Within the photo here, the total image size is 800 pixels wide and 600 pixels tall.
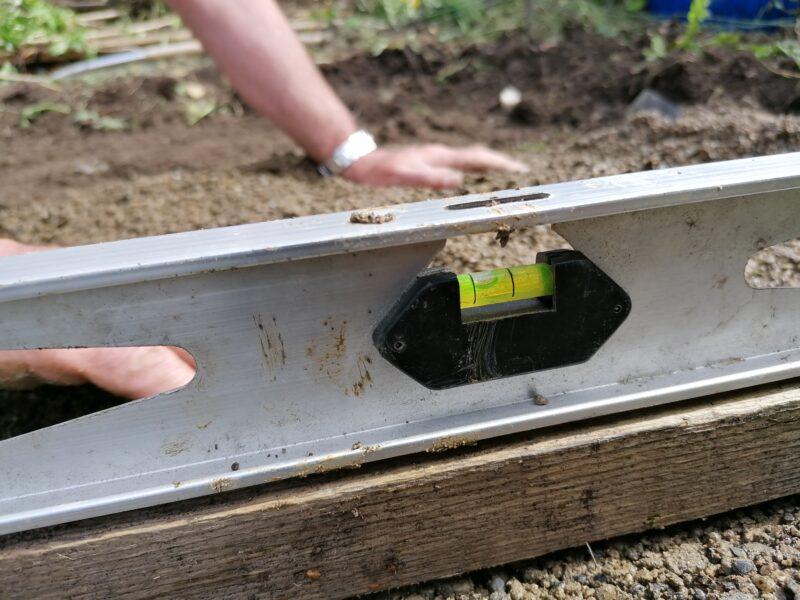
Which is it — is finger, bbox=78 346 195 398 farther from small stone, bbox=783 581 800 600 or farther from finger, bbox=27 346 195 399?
small stone, bbox=783 581 800 600

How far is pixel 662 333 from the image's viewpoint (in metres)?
1.21

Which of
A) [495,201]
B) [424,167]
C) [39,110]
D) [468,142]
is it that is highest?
[495,201]

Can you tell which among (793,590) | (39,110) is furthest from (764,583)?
(39,110)

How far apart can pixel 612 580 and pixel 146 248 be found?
0.96 m

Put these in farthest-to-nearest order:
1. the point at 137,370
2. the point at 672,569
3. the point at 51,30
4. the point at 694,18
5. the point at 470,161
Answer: the point at 51,30 → the point at 694,18 → the point at 470,161 → the point at 137,370 → the point at 672,569

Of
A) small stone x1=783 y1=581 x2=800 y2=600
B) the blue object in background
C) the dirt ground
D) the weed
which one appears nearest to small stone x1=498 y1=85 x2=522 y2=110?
the dirt ground

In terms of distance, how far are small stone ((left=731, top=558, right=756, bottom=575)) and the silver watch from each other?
60.9 inches

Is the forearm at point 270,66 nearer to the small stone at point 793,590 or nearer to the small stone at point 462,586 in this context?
the small stone at point 462,586

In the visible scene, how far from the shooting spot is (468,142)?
313 centimetres

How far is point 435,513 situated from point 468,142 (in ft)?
7.29

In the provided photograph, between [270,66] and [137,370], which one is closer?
[137,370]

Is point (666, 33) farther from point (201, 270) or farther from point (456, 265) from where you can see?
point (201, 270)

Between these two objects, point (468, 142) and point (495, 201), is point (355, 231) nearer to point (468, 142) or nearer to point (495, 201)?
point (495, 201)

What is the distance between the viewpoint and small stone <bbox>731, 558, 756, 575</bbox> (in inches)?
48.3
